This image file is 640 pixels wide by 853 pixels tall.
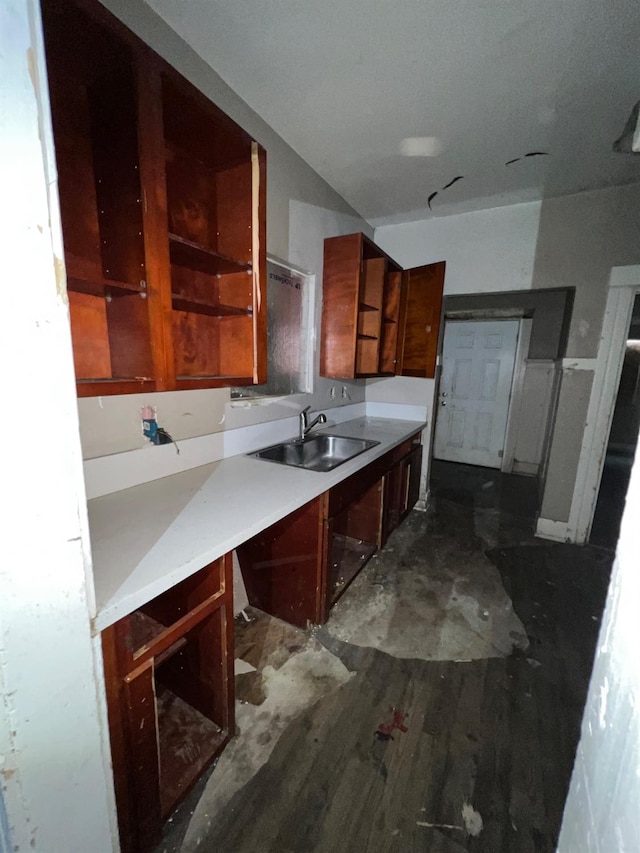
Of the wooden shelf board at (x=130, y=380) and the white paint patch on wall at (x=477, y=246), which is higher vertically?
the white paint patch on wall at (x=477, y=246)

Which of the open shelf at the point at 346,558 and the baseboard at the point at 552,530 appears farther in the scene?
the baseboard at the point at 552,530

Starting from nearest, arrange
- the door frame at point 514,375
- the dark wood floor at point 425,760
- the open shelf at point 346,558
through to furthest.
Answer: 1. the dark wood floor at point 425,760
2. the open shelf at point 346,558
3. the door frame at point 514,375

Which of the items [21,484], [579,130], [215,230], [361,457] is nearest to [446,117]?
[579,130]

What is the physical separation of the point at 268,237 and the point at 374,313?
38.1 inches

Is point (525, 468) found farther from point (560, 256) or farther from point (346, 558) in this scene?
point (346, 558)

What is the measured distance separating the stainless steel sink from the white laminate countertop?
0.29 metres

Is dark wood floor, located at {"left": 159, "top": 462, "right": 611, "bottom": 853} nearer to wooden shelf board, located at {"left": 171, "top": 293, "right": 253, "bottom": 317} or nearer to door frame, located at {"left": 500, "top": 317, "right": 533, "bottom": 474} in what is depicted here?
wooden shelf board, located at {"left": 171, "top": 293, "right": 253, "bottom": 317}

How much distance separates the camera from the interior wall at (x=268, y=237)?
3.79 feet

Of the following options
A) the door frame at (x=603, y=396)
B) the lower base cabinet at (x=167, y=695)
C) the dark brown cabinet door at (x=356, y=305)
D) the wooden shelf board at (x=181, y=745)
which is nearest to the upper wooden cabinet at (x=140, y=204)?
the lower base cabinet at (x=167, y=695)

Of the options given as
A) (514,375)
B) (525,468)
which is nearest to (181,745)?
(525,468)

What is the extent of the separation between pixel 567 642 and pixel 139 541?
2.00 m

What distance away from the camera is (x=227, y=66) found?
138cm

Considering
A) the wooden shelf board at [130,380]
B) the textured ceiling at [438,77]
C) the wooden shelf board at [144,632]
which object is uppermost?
the textured ceiling at [438,77]

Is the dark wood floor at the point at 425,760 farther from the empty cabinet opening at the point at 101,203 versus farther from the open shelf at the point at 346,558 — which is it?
the empty cabinet opening at the point at 101,203
